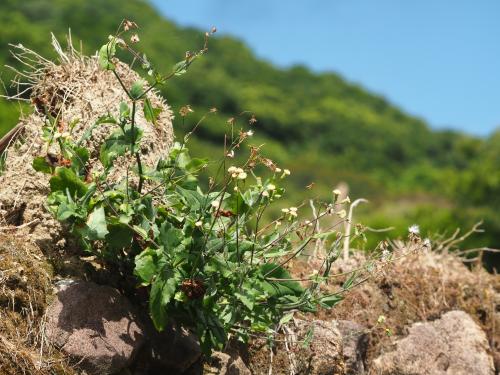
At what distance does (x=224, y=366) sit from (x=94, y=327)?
887 millimetres

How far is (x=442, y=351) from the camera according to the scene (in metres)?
5.80

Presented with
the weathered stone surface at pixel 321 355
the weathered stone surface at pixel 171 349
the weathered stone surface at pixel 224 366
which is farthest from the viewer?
the weathered stone surface at pixel 321 355

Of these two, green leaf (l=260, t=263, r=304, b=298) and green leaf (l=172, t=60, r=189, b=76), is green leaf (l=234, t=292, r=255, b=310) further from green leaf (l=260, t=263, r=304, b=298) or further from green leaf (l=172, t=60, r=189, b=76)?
green leaf (l=172, t=60, r=189, b=76)

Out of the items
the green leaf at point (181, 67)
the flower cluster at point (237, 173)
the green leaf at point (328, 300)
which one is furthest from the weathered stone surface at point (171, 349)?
the green leaf at point (181, 67)

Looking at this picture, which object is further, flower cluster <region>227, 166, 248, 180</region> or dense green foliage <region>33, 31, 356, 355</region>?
dense green foliage <region>33, 31, 356, 355</region>

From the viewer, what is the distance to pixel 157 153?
16.6 feet

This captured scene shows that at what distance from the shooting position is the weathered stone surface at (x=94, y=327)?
163 inches

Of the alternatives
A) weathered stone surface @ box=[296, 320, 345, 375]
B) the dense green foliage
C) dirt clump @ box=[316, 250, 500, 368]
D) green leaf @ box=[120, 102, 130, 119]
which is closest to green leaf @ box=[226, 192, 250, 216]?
the dense green foliage

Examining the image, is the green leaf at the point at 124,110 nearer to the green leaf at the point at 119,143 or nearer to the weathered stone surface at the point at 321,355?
the green leaf at the point at 119,143

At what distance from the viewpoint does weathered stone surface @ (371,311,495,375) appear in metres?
5.59

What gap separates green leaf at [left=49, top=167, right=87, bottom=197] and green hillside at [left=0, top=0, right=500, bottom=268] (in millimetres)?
62257

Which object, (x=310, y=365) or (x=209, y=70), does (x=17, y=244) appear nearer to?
(x=310, y=365)

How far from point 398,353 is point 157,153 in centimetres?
209

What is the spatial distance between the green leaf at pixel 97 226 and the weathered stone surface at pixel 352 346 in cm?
195
